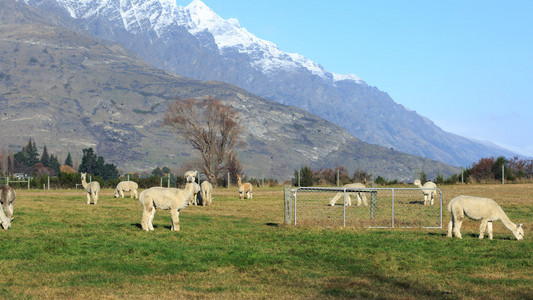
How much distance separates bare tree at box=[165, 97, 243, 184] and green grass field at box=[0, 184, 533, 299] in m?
68.5

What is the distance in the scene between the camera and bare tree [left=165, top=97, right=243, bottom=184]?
95.3 metres

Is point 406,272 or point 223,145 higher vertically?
point 223,145

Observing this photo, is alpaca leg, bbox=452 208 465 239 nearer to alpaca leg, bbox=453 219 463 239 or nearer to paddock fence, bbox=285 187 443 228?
alpaca leg, bbox=453 219 463 239

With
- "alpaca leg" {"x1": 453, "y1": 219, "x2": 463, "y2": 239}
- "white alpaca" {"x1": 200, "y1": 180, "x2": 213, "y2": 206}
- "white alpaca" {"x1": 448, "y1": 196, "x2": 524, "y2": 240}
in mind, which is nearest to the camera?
"white alpaca" {"x1": 448, "y1": 196, "x2": 524, "y2": 240}

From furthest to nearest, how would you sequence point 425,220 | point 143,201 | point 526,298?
1. point 425,220
2. point 143,201
3. point 526,298

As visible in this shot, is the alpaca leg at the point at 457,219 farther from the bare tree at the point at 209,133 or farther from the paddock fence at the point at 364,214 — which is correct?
the bare tree at the point at 209,133

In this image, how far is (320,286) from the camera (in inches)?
575

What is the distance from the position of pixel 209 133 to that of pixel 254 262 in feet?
271

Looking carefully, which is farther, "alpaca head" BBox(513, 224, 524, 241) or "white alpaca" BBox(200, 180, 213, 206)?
"white alpaca" BBox(200, 180, 213, 206)

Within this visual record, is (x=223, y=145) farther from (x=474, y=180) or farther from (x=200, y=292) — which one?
(x=200, y=292)

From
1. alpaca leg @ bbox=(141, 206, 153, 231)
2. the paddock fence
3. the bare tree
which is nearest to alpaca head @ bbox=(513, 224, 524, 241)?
the paddock fence

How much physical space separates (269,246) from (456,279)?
271 inches

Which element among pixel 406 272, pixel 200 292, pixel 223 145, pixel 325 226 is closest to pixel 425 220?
pixel 325 226

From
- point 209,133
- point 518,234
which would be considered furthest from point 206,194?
point 209,133
